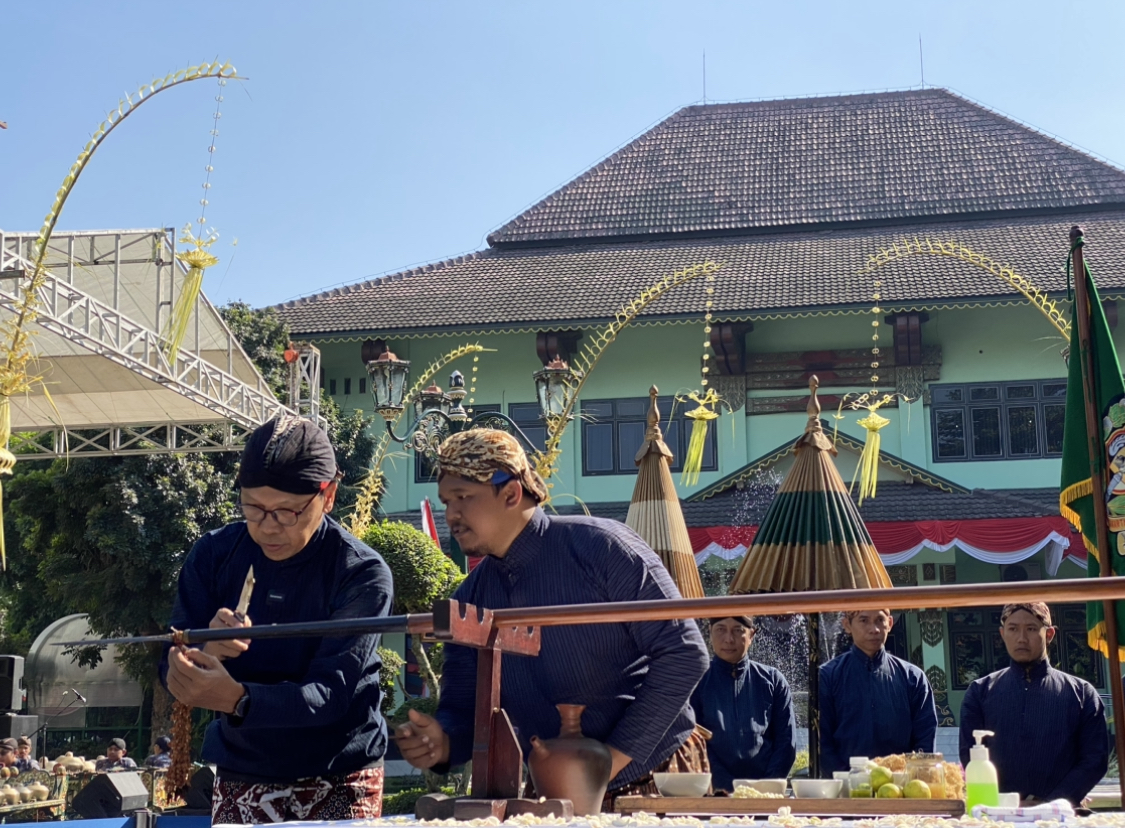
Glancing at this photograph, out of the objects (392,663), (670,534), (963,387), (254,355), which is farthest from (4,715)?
(963,387)

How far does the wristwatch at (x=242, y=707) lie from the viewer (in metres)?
2.73

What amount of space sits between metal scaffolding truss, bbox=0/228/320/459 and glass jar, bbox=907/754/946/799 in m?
9.57

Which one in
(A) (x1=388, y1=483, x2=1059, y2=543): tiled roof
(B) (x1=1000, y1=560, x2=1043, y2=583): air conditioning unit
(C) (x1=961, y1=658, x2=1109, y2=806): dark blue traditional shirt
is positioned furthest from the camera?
(B) (x1=1000, y1=560, x2=1043, y2=583): air conditioning unit

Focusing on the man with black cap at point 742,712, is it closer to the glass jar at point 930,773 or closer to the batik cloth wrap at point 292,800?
the glass jar at point 930,773

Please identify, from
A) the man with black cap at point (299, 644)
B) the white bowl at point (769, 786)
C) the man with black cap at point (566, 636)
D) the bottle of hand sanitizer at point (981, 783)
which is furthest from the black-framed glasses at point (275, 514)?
the bottle of hand sanitizer at point (981, 783)

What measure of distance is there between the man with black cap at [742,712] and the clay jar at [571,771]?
154 inches

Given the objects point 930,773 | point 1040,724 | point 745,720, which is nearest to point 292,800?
point 930,773

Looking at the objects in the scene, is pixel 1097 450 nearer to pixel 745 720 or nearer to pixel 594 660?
pixel 745 720

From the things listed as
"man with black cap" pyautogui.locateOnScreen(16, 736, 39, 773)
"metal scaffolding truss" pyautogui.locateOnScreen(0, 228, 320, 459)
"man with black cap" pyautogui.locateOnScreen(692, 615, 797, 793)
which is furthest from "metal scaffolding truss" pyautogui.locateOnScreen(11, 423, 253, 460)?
"man with black cap" pyautogui.locateOnScreen(692, 615, 797, 793)

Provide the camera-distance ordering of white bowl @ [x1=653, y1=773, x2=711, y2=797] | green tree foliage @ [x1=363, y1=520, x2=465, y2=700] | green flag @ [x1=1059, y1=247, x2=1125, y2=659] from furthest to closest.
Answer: green tree foliage @ [x1=363, y1=520, x2=465, y2=700], green flag @ [x1=1059, y1=247, x2=1125, y2=659], white bowl @ [x1=653, y1=773, x2=711, y2=797]

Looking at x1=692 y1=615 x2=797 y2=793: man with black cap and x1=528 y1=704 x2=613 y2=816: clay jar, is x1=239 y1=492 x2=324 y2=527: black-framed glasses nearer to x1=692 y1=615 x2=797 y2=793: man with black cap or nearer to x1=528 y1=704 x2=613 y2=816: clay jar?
x1=528 y1=704 x2=613 y2=816: clay jar

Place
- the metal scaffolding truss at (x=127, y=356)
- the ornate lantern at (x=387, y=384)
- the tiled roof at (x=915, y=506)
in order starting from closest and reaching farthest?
the ornate lantern at (x=387, y=384) → the metal scaffolding truss at (x=127, y=356) → the tiled roof at (x=915, y=506)

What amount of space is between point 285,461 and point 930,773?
214cm

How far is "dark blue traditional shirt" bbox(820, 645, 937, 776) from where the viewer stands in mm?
6418
